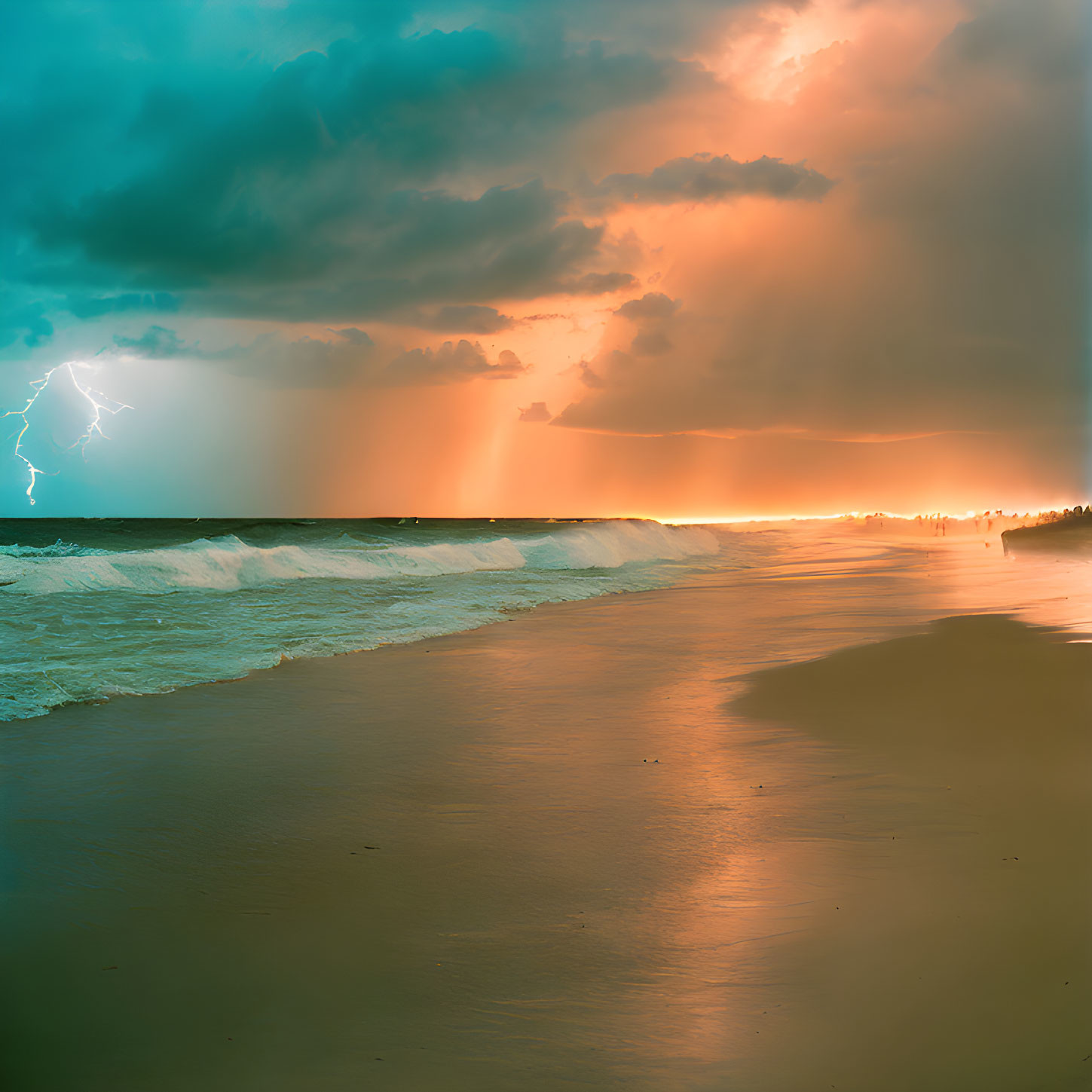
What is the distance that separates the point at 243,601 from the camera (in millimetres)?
16094

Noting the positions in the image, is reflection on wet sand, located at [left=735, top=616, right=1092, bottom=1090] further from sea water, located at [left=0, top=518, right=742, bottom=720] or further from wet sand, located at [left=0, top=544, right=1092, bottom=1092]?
sea water, located at [left=0, top=518, right=742, bottom=720]

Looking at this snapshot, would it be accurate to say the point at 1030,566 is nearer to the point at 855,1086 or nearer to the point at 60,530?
the point at 855,1086

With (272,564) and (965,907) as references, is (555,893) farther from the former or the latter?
(272,564)

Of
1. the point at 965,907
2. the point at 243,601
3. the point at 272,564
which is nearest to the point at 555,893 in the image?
the point at 965,907

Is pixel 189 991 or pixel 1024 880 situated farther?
pixel 1024 880

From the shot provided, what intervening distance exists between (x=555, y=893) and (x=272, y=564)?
2150 centimetres

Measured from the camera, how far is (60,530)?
238 ft

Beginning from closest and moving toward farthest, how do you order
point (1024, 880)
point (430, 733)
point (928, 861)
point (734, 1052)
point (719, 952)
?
point (734, 1052) → point (719, 952) → point (1024, 880) → point (928, 861) → point (430, 733)

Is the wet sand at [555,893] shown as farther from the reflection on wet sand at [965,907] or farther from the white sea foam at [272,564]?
the white sea foam at [272,564]

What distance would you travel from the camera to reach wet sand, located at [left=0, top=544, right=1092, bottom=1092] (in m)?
2.48

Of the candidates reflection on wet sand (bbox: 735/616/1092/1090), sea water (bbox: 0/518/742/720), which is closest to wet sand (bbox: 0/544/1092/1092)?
reflection on wet sand (bbox: 735/616/1092/1090)

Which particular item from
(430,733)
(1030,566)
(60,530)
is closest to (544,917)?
(430,733)

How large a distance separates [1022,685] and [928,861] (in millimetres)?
4306

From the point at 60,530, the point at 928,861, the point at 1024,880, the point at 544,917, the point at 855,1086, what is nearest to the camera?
the point at 855,1086
